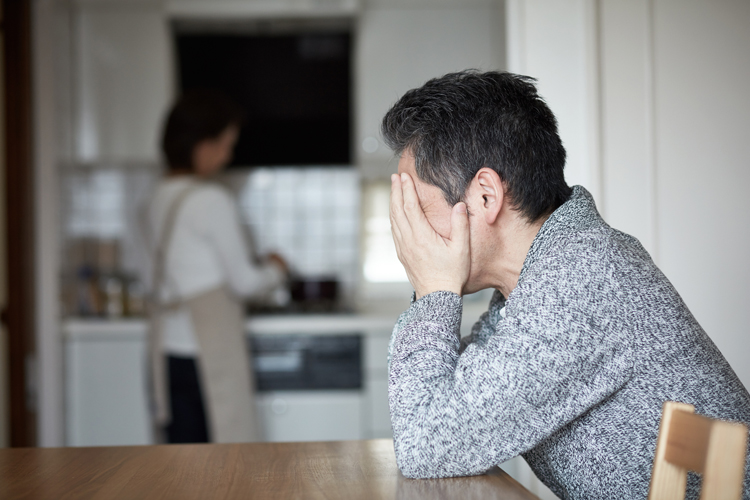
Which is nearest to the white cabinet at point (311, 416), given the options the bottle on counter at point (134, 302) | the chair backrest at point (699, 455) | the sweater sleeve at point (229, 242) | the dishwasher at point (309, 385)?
the dishwasher at point (309, 385)

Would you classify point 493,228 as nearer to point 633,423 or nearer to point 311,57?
point 633,423

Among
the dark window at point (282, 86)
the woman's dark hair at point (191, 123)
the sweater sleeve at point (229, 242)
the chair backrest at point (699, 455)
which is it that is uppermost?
the dark window at point (282, 86)

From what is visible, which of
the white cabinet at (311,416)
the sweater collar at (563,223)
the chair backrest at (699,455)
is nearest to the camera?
the chair backrest at (699,455)

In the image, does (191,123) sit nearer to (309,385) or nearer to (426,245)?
(309,385)

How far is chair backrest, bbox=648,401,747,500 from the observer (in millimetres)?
531

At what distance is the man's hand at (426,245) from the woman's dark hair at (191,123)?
1315mm

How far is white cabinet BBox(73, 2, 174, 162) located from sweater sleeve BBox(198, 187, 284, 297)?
3.16 ft

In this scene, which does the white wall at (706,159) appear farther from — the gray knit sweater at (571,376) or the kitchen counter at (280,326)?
the kitchen counter at (280,326)

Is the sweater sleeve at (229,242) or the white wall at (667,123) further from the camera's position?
the sweater sleeve at (229,242)

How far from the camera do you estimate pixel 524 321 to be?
75 centimetres

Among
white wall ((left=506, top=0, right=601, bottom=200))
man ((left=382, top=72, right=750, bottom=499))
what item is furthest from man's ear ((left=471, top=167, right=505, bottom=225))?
white wall ((left=506, top=0, right=601, bottom=200))

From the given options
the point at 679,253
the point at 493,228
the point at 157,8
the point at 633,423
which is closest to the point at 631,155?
the point at 679,253

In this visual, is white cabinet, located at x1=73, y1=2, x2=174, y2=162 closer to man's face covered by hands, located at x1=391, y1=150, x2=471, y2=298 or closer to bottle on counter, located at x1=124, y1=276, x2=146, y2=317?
bottle on counter, located at x1=124, y1=276, x2=146, y2=317

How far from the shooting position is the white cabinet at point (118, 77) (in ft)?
9.25
